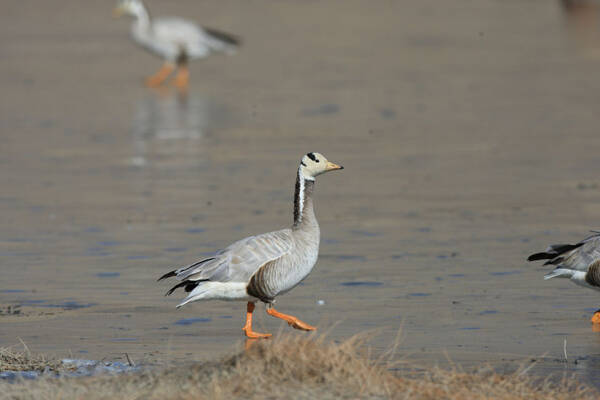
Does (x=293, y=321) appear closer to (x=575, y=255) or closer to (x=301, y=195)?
(x=301, y=195)

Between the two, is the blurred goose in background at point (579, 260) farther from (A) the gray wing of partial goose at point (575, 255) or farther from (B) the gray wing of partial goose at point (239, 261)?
(B) the gray wing of partial goose at point (239, 261)

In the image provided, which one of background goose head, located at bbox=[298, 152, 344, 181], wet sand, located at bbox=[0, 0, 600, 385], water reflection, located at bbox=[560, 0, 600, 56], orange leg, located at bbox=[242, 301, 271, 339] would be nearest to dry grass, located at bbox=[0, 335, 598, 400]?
wet sand, located at bbox=[0, 0, 600, 385]

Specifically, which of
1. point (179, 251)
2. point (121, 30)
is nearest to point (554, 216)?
point (179, 251)

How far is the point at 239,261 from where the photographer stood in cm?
983

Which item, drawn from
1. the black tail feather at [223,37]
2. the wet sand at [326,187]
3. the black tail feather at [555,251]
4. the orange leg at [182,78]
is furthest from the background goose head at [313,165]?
the black tail feather at [223,37]

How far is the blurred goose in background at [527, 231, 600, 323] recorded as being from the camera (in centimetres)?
1022

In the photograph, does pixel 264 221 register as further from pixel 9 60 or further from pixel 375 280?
pixel 9 60

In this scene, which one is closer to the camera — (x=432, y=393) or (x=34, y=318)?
(x=432, y=393)

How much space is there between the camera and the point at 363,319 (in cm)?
1020

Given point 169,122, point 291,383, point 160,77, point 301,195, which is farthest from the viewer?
point 160,77

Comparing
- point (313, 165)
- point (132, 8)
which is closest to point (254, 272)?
point (313, 165)

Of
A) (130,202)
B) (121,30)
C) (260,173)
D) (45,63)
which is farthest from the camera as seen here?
(121,30)

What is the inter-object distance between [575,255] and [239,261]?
8.91 ft

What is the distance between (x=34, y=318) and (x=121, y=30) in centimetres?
3153
